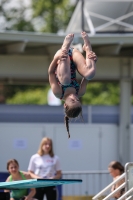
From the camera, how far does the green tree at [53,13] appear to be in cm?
3391

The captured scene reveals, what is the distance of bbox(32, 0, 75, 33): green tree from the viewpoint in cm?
3391

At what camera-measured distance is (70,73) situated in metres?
7.90

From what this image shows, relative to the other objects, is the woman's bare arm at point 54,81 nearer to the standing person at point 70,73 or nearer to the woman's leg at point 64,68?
the standing person at point 70,73

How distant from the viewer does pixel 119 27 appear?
48.4ft

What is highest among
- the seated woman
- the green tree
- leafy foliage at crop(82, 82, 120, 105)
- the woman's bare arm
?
the green tree

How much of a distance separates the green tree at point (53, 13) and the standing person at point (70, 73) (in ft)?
84.5

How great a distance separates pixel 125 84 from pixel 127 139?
127cm

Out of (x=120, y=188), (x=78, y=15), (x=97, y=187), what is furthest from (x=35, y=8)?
(x=120, y=188)

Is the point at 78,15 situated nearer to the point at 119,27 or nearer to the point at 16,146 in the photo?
the point at 119,27

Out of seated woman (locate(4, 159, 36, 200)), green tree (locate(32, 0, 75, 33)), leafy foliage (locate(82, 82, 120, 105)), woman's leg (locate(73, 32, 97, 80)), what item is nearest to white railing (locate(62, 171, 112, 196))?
seated woman (locate(4, 159, 36, 200))

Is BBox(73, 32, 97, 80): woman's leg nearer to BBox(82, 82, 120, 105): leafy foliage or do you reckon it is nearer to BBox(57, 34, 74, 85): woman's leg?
BBox(57, 34, 74, 85): woman's leg

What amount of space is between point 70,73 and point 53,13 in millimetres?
27245

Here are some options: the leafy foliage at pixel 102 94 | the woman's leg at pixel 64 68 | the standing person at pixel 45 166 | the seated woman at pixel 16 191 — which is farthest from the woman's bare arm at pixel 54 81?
the leafy foliage at pixel 102 94

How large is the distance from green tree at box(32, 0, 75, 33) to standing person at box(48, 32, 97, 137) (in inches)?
1014
